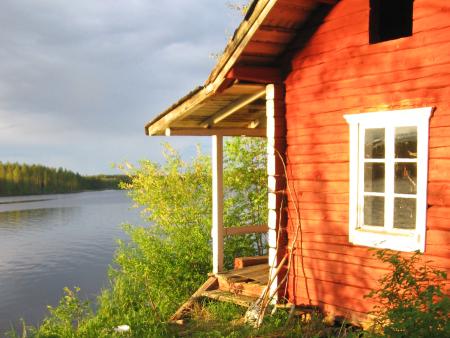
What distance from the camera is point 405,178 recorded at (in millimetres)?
5441

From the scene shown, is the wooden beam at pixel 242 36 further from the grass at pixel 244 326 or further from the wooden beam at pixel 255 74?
the grass at pixel 244 326

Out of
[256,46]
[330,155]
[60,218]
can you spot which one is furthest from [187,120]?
[60,218]

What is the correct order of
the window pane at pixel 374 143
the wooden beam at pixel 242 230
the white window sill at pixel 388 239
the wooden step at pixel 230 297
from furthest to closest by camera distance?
the wooden beam at pixel 242 230 < the wooden step at pixel 230 297 < the window pane at pixel 374 143 < the white window sill at pixel 388 239

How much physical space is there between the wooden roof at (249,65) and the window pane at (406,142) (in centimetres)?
204

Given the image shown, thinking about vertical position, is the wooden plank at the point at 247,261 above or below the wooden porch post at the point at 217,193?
below

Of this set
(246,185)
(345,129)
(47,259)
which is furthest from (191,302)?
(47,259)

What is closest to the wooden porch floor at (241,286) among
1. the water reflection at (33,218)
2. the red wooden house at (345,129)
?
the red wooden house at (345,129)

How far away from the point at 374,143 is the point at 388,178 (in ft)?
1.58

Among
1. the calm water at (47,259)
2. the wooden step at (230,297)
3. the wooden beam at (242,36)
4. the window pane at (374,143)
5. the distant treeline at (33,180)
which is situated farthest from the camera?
the distant treeline at (33,180)

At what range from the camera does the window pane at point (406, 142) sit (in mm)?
5344

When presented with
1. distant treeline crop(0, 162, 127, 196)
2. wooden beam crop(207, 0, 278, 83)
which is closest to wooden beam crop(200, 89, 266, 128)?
wooden beam crop(207, 0, 278, 83)

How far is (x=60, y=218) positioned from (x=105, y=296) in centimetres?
3535

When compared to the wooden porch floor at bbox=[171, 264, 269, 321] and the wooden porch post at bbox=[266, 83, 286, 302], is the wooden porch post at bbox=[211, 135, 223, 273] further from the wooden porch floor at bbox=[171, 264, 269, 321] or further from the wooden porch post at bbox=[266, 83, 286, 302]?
the wooden porch post at bbox=[266, 83, 286, 302]

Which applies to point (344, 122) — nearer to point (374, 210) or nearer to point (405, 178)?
point (405, 178)
